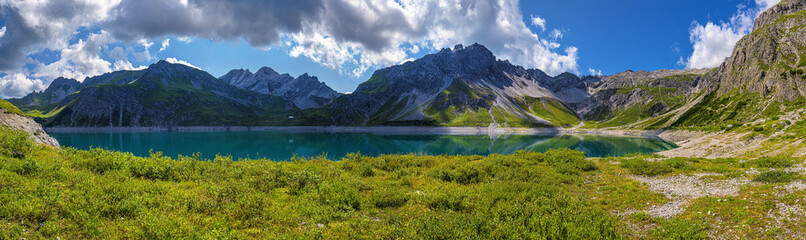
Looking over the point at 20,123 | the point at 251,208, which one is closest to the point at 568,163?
the point at 251,208

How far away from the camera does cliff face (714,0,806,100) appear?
472 ft

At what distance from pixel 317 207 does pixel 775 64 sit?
269 metres

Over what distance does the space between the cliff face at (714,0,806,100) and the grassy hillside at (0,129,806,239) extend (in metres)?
202

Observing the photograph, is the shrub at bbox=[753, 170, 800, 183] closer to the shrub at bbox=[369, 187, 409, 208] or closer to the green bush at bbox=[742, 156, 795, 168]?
the green bush at bbox=[742, 156, 795, 168]

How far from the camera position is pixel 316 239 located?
9.33 m

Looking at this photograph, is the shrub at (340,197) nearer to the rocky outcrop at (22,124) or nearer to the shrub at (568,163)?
the shrub at (568,163)

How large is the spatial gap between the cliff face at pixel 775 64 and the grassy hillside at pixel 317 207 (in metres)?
202

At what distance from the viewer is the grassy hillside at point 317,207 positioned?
935 cm

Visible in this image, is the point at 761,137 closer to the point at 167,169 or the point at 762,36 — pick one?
the point at 167,169

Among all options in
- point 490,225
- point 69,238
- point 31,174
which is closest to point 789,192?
point 490,225

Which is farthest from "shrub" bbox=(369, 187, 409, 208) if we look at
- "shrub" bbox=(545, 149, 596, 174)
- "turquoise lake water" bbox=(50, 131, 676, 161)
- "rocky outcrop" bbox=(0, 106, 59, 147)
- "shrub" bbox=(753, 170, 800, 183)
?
"turquoise lake water" bbox=(50, 131, 676, 161)

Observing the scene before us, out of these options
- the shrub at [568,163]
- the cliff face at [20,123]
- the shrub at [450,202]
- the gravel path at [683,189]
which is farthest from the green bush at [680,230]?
the cliff face at [20,123]

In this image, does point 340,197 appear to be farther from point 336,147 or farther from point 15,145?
point 336,147

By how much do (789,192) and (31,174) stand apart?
3359cm
